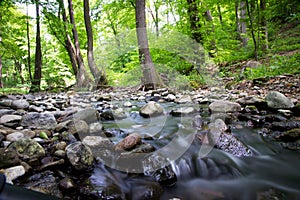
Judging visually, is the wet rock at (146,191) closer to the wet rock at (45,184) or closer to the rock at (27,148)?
the wet rock at (45,184)

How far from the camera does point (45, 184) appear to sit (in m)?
1.46

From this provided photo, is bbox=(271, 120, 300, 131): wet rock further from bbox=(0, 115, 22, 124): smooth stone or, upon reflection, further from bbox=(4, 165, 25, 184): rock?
bbox=(0, 115, 22, 124): smooth stone

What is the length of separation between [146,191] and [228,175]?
0.81 metres

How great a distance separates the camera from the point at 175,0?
8.98m

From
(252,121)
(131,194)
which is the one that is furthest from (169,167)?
(252,121)

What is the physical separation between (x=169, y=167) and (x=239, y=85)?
4.85m

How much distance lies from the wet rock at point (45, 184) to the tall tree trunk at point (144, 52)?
5.51m

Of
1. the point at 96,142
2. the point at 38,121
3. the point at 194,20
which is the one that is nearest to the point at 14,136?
the point at 38,121

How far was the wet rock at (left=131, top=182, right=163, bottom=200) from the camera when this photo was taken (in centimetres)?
151

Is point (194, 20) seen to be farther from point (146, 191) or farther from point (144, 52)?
point (146, 191)

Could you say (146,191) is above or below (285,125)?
below

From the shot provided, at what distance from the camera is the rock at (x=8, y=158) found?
155 centimetres

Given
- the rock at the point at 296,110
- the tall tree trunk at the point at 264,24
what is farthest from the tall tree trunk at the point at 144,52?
the rock at the point at 296,110

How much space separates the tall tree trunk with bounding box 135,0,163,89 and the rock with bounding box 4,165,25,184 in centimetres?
554
